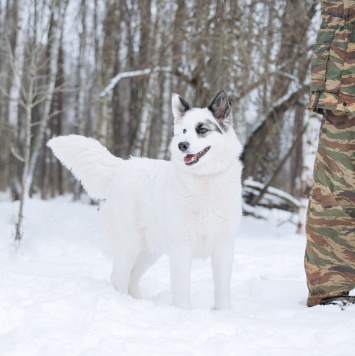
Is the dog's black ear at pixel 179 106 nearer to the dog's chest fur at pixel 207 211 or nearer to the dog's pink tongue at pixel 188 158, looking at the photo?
the dog's pink tongue at pixel 188 158

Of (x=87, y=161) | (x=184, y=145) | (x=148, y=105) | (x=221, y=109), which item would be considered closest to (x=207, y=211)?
(x=184, y=145)

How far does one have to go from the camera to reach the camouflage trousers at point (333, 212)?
10.9 ft

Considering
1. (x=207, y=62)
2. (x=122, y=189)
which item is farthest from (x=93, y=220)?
(x=122, y=189)

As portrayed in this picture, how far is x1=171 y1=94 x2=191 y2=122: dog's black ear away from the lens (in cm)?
373

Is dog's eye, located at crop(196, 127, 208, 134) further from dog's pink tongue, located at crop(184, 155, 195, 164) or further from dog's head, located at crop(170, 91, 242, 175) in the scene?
dog's pink tongue, located at crop(184, 155, 195, 164)

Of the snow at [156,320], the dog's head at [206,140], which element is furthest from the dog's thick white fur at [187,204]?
the snow at [156,320]

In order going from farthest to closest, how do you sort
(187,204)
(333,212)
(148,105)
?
(148,105)
(187,204)
(333,212)

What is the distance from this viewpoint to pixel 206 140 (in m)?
3.48

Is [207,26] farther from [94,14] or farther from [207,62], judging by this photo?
[94,14]

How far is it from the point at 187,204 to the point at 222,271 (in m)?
0.57

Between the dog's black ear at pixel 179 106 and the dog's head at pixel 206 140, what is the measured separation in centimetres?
3

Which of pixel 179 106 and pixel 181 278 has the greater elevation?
pixel 179 106

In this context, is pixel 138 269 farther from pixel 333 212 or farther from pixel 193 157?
pixel 333 212

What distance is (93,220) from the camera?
26.6ft
